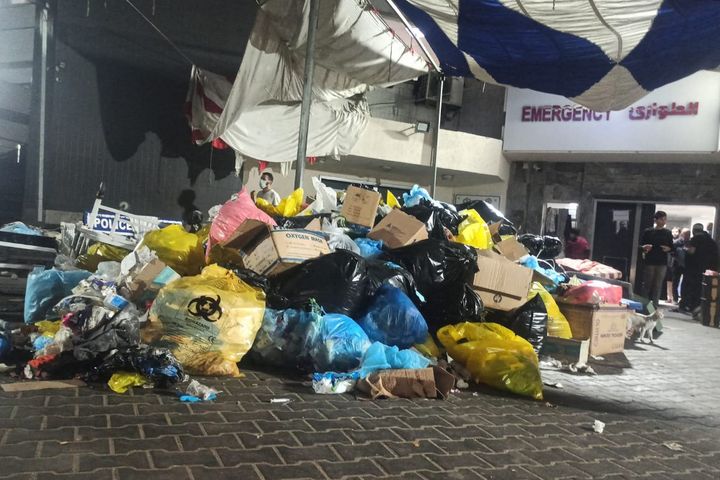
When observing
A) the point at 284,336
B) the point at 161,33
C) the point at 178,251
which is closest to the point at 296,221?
the point at 178,251

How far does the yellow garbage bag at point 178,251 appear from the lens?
484cm

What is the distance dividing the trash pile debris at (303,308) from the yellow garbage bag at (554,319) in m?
0.01

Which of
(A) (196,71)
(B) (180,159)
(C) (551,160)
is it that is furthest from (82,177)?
(C) (551,160)

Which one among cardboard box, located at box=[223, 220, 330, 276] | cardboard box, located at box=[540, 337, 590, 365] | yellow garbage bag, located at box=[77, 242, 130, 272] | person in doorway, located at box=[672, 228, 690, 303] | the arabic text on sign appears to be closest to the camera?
cardboard box, located at box=[223, 220, 330, 276]

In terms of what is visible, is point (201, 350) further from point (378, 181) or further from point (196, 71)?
point (378, 181)

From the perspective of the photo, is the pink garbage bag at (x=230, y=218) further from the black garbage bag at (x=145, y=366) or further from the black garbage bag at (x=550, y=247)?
the black garbage bag at (x=550, y=247)

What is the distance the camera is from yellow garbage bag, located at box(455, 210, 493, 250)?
553 cm

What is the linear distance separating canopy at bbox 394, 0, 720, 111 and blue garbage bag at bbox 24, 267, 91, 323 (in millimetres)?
4069

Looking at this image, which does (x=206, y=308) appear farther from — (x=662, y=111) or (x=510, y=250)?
(x=662, y=111)

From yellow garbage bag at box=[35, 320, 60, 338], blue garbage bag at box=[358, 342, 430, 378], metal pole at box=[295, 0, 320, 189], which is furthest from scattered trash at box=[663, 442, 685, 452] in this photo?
metal pole at box=[295, 0, 320, 189]

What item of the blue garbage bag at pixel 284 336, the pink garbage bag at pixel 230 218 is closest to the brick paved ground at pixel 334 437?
the blue garbage bag at pixel 284 336

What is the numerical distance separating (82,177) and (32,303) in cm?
397

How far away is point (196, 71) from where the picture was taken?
27.5 feet

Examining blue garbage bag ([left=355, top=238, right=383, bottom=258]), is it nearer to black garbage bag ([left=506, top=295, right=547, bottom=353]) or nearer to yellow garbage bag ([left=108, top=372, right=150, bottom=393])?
black garbage bag ([left=506, top=295, right=547, bottom=353])
